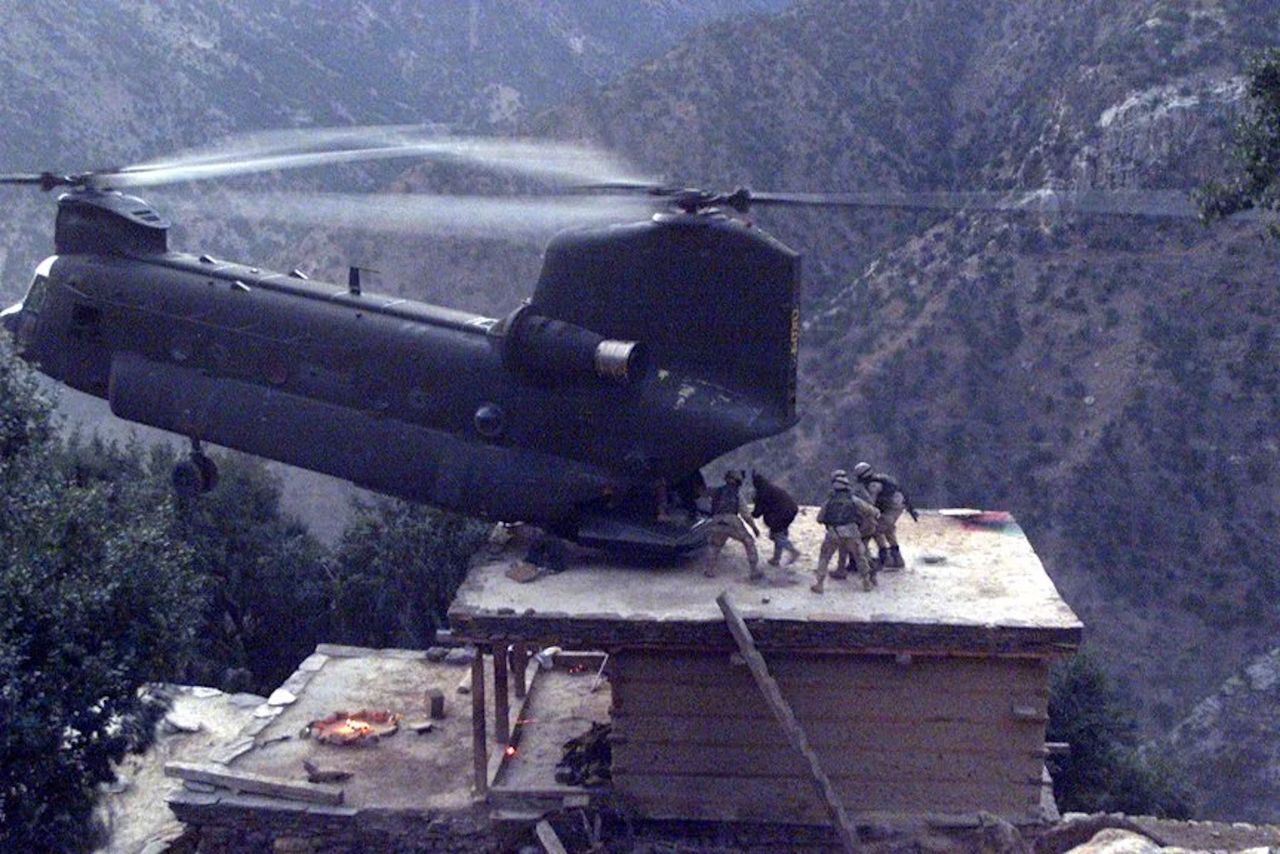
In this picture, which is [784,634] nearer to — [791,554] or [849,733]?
[849,733]

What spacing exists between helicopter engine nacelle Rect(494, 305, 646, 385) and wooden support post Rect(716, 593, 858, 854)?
2.76 metres

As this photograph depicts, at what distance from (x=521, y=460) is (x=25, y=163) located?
46.3 m

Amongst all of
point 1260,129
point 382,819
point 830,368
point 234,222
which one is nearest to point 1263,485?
point 830,368

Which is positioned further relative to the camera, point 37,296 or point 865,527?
point 37,296

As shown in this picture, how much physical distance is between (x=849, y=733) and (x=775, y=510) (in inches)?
99.6

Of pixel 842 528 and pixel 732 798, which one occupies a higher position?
pixel 842 528

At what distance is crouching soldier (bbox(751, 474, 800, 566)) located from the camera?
48.8 ft

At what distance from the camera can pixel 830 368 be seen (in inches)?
1619

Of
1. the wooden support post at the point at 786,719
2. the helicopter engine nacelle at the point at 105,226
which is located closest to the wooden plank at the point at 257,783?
the wooden support post at the point at 786,719

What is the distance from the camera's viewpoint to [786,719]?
12.8m

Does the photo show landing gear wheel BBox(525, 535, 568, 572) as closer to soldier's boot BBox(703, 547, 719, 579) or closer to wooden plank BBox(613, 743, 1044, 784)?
soldier's boot BBox(703, 547, 719, 579)

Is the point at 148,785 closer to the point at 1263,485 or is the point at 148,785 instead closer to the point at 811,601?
the point at 811,601

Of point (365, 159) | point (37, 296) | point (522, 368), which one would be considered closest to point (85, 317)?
point (37, 296)

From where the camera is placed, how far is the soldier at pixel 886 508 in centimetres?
1480
